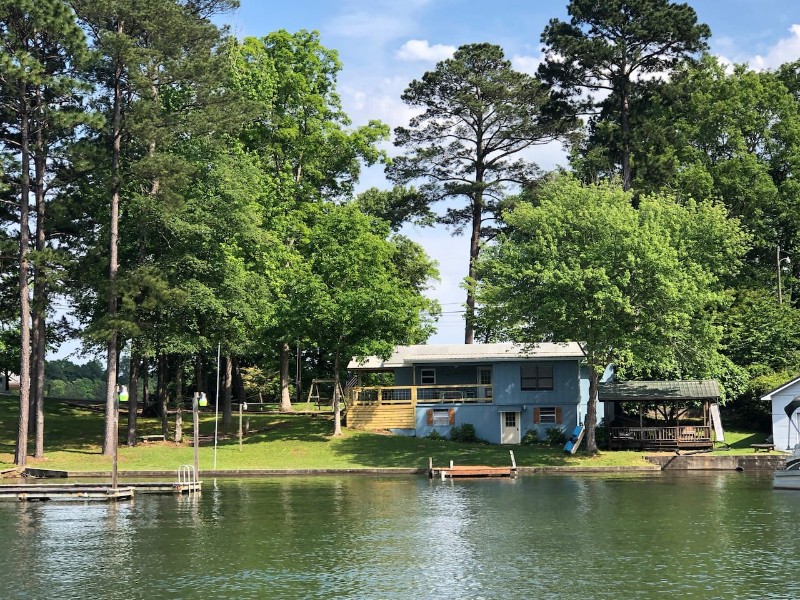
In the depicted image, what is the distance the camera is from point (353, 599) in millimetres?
21922

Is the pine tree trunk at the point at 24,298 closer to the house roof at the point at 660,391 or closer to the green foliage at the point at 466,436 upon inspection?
the green foliage at the point at 466,436

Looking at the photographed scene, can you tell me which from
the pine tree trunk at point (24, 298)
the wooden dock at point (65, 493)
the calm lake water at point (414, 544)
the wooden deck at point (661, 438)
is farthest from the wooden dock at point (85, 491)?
the wooden deck at point (661, 438)

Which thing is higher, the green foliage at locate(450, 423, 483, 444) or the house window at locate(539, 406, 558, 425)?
the house window at locate(539, 406, 558, 425)

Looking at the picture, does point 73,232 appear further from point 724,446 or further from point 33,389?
point 724,446

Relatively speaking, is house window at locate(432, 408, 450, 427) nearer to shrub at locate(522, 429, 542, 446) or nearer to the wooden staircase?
the wooden staircase

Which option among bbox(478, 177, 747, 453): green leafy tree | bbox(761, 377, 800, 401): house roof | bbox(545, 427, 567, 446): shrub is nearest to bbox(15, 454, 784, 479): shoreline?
bbox(478, 177, 747, 453): green leafy tree

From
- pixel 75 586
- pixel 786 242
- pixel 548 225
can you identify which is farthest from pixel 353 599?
pixel 786 242

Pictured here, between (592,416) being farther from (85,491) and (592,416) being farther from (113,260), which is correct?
(113,260)

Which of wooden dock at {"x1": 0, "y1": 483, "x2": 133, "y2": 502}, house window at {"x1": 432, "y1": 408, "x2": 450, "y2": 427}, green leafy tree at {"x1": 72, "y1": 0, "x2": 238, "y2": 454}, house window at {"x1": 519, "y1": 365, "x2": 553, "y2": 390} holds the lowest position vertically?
wooden dock at {"x1": 0, "y1": 483, "x2": 133, "y2": 502}

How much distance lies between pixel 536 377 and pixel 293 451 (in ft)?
54.6

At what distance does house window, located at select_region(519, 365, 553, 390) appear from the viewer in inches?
2448

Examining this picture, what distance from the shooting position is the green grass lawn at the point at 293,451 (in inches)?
2093

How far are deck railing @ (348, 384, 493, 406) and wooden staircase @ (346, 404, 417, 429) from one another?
1.08 ft

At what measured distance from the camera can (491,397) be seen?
2456 inches
